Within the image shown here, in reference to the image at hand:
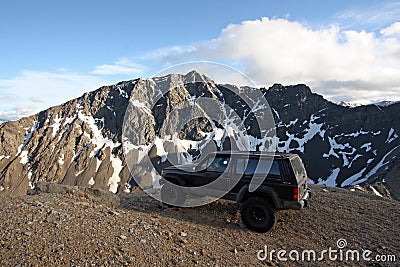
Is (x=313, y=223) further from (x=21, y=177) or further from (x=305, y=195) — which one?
(x=21, y=177)

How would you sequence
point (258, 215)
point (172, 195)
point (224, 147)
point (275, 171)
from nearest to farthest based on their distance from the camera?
point (275, 171) → point (258, 215) → point (172, 195) → point (224, 147)

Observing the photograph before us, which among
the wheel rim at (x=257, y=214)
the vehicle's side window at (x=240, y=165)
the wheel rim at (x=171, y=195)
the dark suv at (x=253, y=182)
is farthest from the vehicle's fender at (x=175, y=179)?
the wheel rim at (x=257, y=214)

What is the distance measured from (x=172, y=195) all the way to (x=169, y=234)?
3.34 meters

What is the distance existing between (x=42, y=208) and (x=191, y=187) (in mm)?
4958

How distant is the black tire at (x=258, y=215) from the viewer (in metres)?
8.82

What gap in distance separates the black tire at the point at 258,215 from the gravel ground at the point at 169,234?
9.8 inches

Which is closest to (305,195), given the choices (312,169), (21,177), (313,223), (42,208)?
(313,223)

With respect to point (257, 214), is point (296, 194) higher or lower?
higher

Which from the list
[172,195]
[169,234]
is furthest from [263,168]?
[172,195]

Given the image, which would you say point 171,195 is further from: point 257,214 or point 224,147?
point 224,147

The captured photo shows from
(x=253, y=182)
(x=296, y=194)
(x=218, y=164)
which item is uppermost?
(x=218, y=164)

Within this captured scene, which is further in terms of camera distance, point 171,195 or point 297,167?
point 171,195

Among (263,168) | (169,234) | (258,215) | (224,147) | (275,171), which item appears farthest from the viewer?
(224,147)

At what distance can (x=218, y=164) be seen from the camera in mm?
10000
